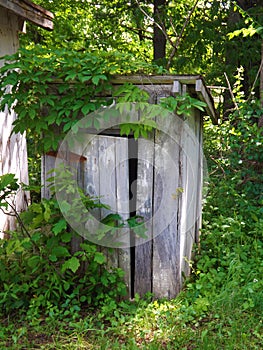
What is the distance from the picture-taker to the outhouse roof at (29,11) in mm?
4930

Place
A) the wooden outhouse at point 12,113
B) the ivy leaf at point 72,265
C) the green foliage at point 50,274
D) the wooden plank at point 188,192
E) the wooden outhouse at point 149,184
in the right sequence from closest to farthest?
the ivy leaf at point 72,265
the green foliage at point 50,274
the wooden outhouse at point 149,184
the wooden plank at point 188,192
the wooden outhouse at point 12,113

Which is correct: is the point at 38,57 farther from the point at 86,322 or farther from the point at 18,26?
the point at 86,322

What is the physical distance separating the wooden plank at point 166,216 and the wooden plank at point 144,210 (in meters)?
0.05

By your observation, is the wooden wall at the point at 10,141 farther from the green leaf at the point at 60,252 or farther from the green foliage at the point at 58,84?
the green leaf at the point at 60,252

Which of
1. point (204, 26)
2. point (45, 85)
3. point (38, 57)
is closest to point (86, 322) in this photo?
point (45, 85)

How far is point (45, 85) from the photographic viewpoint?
13.0ft

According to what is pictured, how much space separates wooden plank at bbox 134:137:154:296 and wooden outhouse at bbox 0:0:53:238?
1.80 meters

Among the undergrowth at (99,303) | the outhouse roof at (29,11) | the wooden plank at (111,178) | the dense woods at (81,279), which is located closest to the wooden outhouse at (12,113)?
the outhouse roof at (29,11)

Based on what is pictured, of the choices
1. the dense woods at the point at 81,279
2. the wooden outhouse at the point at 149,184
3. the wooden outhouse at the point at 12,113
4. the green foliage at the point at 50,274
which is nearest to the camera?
the dense woods at the point at 81,279

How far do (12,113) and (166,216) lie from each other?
9.00 feet

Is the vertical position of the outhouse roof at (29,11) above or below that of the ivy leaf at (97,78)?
above

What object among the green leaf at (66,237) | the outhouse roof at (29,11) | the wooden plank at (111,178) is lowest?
the green leaf at (66,237)

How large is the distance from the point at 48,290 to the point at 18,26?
12.4 ft

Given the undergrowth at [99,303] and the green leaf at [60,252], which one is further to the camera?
the green leaf at [60,252]
